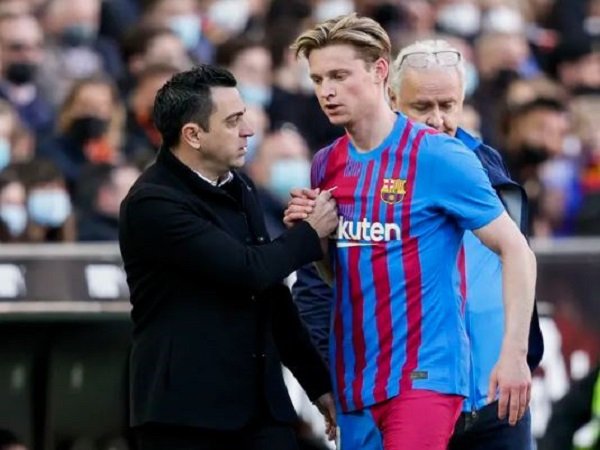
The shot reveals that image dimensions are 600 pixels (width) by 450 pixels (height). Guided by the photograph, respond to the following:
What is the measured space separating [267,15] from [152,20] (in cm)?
125

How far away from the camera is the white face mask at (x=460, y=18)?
14.4m

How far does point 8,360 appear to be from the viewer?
9266mm

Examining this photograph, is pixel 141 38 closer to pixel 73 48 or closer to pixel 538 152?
pixel 73 48

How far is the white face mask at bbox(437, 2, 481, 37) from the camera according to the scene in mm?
14391

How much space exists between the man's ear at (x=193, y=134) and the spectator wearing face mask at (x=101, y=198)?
3.40m

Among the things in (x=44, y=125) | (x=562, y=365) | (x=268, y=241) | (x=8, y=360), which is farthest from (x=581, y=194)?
(x=268, y=241)

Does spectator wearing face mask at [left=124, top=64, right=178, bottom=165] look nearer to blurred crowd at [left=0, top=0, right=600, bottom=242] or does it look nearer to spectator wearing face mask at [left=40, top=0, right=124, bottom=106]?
blurred crowd at [left=0, top=0, right=600, bottom=242]

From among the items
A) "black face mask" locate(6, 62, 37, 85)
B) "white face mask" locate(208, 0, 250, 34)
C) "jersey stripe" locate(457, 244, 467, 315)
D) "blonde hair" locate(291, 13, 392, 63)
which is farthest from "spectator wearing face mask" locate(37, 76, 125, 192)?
"blonde hair" locate(291, 13, 392, 63)

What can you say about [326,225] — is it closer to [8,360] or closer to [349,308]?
[349,308]

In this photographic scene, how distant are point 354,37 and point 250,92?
5.94m

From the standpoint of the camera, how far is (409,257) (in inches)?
256

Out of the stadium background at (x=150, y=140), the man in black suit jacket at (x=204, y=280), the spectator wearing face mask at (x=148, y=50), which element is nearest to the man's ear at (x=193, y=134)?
the man in black suit jacket at (x=204, y=280)

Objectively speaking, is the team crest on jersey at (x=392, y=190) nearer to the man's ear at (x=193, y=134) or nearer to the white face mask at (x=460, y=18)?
the man's ear at (x=193, y=134)

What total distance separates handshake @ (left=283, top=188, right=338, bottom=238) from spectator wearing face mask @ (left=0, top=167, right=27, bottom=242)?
347cm
